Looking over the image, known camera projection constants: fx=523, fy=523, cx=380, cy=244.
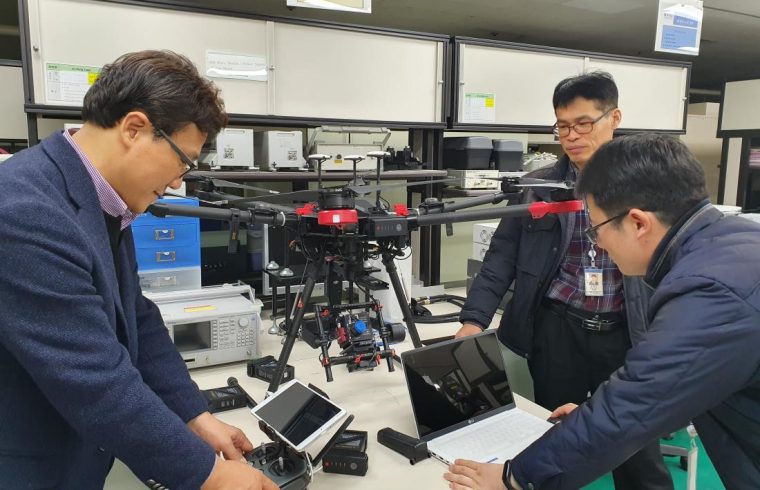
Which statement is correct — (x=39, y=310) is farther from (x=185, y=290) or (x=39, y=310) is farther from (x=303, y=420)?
(x=185, y=290)

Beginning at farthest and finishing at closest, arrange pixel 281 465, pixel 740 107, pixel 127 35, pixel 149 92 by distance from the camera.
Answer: pixel 740 107, pixel 127 35, pixel 281 465, pixel 149 92

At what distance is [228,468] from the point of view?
0.81 meters

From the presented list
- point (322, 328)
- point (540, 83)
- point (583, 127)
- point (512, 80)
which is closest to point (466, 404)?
point (322, 328)

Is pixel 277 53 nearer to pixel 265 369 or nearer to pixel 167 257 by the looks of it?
pixel 167 257

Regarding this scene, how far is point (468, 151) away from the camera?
267cm

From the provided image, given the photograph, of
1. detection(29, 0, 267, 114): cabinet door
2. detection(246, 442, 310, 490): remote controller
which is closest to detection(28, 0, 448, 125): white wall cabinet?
detection(29, 0, 267, 114): cabinet door

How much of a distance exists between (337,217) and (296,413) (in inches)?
17.1

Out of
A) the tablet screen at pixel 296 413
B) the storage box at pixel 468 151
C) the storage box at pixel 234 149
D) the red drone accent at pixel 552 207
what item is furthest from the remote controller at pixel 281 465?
the storage box at pixel 468 151

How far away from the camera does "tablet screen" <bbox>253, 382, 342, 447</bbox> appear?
105 cm

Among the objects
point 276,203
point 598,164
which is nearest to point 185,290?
point 276,203

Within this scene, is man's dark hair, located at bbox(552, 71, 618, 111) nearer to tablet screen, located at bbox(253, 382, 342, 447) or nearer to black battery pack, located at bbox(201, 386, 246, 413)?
tablet screen, located at bbox(253, 382, 342, 447)

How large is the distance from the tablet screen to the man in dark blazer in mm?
182

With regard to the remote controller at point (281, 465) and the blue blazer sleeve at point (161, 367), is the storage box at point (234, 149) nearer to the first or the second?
the blue blazer sleeve at point (161, 367)

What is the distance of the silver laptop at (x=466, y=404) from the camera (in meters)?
1.20
